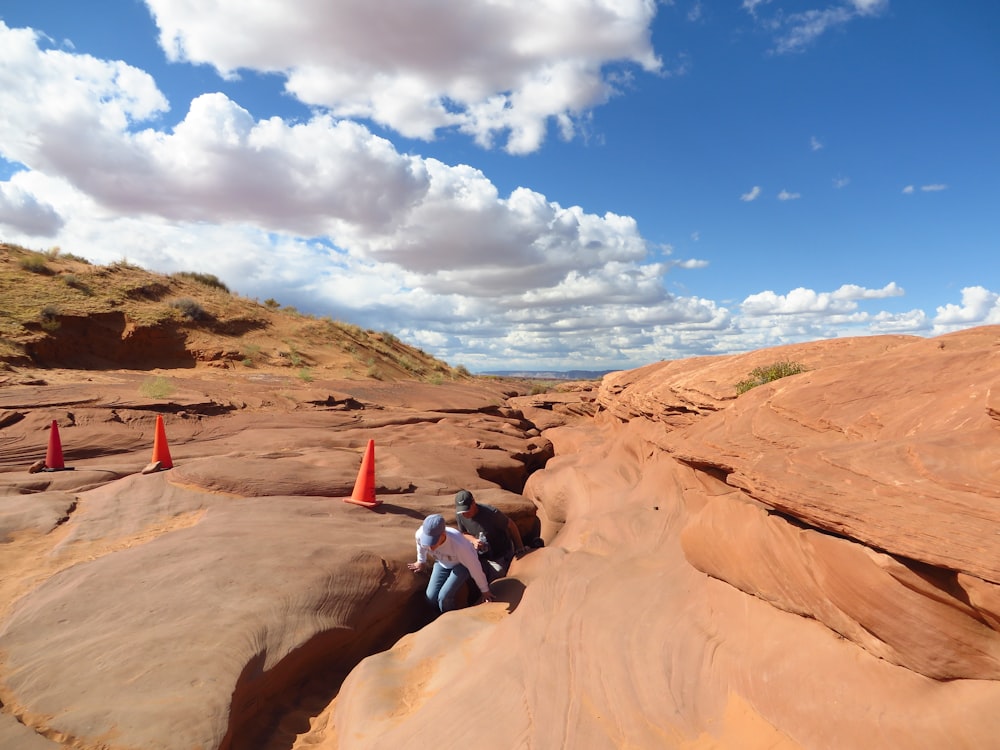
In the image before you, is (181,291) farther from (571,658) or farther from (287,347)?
(571,658)

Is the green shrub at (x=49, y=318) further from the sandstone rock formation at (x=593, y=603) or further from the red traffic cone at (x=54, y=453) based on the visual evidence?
the red traffic cone at (x=54, y=453)

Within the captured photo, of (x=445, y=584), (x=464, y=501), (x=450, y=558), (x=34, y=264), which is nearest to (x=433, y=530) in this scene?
(x=450, y=558)

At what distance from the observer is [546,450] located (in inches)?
574

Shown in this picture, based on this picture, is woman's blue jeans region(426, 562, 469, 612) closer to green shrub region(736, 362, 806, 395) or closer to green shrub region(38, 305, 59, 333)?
green shrub region(736, 362, 806, 395)

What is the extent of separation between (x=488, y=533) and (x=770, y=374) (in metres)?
4.63

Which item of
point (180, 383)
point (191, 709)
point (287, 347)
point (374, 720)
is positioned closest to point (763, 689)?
point (374, 720)

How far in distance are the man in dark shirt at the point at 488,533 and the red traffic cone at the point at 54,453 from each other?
19.8ft

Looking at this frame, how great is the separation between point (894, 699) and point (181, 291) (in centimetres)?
3035

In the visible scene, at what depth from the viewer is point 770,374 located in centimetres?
823

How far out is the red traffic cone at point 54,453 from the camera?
8.31 m

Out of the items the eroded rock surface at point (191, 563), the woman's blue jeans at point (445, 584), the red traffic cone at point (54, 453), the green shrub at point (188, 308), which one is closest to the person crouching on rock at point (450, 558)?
the woman's blue jeans at point (445, 584)

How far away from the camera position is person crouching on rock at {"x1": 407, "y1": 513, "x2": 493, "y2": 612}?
235 inches

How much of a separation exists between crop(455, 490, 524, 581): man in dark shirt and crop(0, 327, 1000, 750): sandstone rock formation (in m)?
0.33

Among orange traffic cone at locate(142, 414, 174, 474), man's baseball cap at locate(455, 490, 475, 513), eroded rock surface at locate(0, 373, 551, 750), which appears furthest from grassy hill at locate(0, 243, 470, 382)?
man's baseball cap at locate(455, 490, 475, 513)
